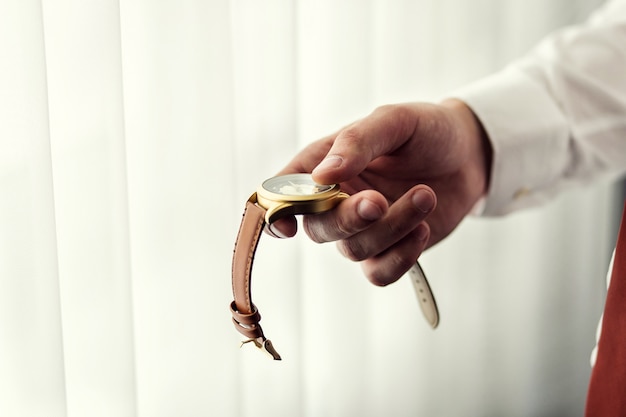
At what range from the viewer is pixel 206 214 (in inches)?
34.3

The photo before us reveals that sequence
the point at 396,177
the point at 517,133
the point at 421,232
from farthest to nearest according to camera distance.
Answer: the point at 517,133
the point at 396,177
the point at 421,232

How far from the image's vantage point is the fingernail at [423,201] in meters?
0.58

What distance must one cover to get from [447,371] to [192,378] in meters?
0.53

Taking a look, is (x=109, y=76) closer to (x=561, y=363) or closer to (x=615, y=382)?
(x=615, y=382)

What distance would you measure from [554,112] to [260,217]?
1.74ft

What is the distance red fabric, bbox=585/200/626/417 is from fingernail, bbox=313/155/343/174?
0.82ft

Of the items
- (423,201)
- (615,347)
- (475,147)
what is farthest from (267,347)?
(475,147)

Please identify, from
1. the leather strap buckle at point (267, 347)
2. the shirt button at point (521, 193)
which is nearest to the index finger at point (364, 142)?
the leather strap buckle at point (267, 347)

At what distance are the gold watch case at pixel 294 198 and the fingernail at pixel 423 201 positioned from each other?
0.06 m

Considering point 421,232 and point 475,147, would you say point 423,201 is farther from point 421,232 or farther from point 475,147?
point 475,147

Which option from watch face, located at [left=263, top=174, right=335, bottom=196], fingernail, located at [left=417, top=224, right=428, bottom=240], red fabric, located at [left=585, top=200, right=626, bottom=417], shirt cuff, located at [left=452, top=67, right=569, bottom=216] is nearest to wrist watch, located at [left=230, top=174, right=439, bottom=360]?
watch face, located at [left=263, top=174, right=335, bottom=196]

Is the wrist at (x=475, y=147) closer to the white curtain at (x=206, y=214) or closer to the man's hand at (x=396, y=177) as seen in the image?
the man's hand at (x=396, y=177)

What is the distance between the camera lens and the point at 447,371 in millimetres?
1243

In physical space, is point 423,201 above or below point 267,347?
above
